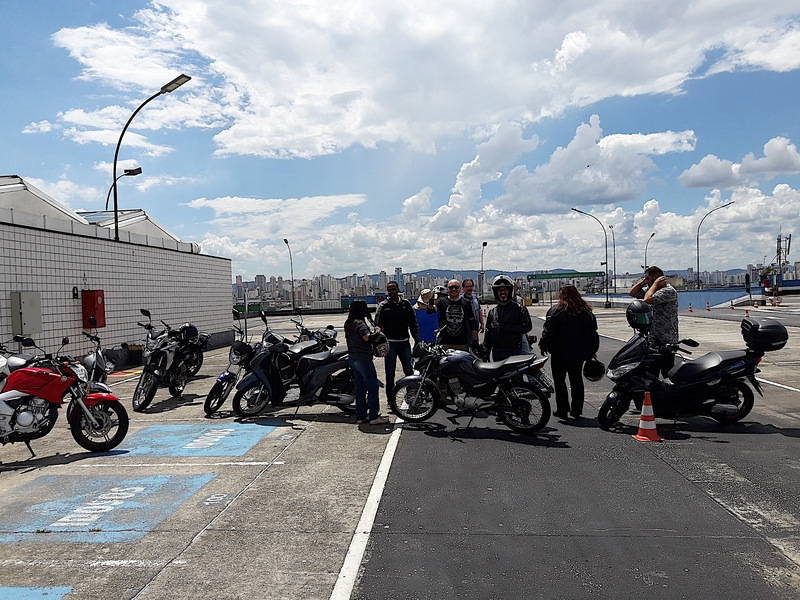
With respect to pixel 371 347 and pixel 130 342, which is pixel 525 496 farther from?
pixel 130 342

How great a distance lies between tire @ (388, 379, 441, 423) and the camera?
7934 millimetres

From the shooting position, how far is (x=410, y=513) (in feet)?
15.8

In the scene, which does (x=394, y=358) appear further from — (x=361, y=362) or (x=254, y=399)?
(x=254, y=399)

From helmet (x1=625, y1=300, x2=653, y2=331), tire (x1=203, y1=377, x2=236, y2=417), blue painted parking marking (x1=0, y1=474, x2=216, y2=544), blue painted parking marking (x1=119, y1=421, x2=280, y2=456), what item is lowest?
blue painted parking marking (x1=119, y1=421, x2=280, y2=456)

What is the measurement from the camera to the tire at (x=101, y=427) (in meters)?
6.98

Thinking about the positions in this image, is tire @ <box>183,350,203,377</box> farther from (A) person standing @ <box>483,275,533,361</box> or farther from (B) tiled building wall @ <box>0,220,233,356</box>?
(A) person standing @ <box>483,275,533,361</box>

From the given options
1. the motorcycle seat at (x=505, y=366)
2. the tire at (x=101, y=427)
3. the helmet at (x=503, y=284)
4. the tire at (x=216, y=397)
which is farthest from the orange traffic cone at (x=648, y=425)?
the tire at (x=101, y=427)

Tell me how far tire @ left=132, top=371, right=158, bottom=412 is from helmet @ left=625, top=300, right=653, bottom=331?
704 cm

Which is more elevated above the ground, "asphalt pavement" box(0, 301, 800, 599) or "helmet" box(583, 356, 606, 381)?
"helmet" box(583, 356, 606, 381)

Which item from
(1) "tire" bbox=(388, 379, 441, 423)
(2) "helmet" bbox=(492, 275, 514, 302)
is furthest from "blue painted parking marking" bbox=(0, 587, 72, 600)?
(2) "helmet" bbox=(492, 275, 514, 302)

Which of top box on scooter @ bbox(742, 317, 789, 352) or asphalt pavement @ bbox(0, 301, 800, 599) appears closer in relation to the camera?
asphalt pavement @ bbox(0, 301, 800, 599)

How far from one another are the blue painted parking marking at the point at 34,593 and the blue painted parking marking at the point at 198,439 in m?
3.14

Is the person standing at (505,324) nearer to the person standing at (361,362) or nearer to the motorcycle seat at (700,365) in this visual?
the person standing at (361,362)

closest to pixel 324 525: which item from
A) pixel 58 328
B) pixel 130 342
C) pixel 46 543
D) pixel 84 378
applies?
pixel 46 543
